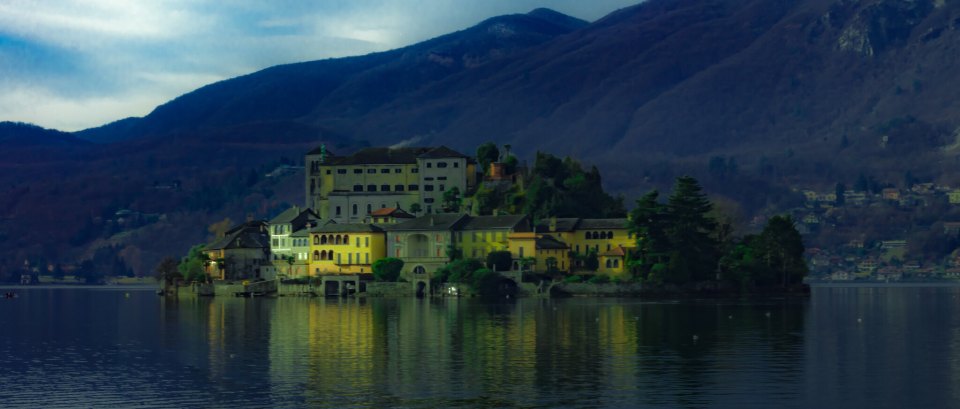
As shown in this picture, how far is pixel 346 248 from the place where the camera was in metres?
189

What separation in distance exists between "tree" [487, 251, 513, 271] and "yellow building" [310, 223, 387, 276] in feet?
60.8

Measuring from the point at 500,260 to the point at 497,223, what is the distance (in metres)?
7.17

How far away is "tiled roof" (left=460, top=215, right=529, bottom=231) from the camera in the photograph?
179250 mm

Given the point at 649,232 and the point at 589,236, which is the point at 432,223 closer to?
the point at 589,236

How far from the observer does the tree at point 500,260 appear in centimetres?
17500

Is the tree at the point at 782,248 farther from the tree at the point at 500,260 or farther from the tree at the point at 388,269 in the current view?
the tree at the point at 388,269

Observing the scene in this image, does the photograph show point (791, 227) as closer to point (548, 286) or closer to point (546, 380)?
point (548, 286)

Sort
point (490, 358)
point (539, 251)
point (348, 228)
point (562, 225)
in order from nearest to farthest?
point (490, 358) → point (539, 251) → point (562, 225) → point (348, 228)

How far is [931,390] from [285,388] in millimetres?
30107

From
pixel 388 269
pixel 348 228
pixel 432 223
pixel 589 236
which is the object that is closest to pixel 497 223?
pixel 432 223

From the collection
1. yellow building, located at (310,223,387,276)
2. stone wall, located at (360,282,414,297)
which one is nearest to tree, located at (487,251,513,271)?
stone wall, located at (360,282,414,297)

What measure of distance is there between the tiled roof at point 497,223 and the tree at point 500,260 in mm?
4322

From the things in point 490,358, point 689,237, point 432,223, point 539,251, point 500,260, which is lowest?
point 490,358

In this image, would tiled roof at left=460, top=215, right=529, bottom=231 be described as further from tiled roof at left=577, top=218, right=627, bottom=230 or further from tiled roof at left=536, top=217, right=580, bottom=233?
tiled roof at left=577, top=218, right=627, bottom=230
